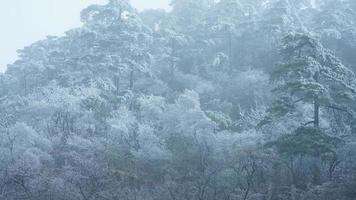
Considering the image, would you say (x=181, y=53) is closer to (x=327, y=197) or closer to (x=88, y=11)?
(x=88, y=11)

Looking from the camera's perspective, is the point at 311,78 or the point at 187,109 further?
the point at 187,109

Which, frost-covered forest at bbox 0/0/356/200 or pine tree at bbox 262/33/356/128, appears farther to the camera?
frost-covered forest at bbox 0/0/356/200

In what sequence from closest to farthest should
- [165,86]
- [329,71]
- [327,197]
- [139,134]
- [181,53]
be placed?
[327,197] < [329,71] < [139,134] < [165,86] < [181,53]

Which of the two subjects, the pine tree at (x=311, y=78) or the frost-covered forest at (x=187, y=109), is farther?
the frost-covered forest at (x=187, y=109)

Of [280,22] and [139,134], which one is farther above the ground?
[280,22]

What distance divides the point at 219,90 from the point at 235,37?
8410mm

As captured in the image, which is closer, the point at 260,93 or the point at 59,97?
Answer: the point at 59,97

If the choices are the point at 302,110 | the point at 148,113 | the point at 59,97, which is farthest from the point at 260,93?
the point at 59,97

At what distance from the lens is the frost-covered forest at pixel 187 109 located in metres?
21.0

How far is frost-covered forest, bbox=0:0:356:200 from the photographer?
68.8 ft

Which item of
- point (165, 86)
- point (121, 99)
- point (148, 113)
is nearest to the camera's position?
point (148, 113)

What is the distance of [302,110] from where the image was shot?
27844mm

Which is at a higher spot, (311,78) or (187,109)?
(311,78)

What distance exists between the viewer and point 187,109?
29.0 metres
